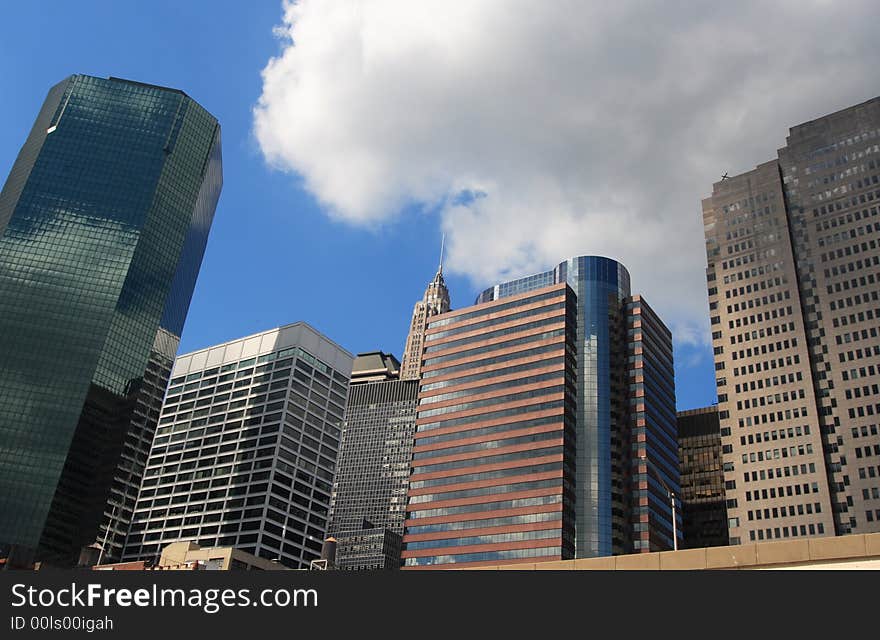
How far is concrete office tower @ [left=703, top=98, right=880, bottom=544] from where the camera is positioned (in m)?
162

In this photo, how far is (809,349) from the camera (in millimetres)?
177875

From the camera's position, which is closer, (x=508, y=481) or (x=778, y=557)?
(x=778, y=557)

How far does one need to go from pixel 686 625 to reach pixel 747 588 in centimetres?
220

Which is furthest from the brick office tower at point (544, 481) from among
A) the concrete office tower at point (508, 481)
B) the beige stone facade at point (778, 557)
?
the beige stone facade at point (778, 557)

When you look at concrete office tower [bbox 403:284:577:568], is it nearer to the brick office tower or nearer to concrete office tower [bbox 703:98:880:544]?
the brick office tower

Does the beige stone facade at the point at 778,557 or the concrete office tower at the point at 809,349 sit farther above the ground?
the concrete office tower at the point at 809,349

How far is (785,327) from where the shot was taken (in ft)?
599

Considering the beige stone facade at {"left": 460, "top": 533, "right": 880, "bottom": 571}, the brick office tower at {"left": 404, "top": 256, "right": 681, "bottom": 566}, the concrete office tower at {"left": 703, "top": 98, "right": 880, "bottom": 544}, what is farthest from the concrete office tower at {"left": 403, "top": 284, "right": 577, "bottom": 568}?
the beige stone facade at {"left": 460, "top": 533, "right": 880, "bottom": 571}

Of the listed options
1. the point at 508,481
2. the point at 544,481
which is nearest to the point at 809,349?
the point at 544,481

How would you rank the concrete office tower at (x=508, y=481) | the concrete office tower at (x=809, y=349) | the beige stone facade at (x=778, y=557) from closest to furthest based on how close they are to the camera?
the beige stone facade at (x=778, y=557), the concrete office tower at (x=809, y=349), the concrete office tower at (x=508, y=481)

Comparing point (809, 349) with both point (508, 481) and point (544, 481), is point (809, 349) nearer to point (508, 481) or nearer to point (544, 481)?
point (544, 481)

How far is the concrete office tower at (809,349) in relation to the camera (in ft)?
531

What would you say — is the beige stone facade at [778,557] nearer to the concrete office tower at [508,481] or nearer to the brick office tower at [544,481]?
the concrete office tower at [508,481]

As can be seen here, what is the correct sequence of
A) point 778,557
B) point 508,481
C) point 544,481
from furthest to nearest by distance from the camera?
point 508,481
point 544,481
point 778,557
